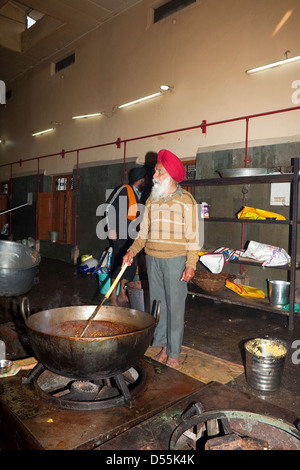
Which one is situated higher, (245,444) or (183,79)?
(183,79)

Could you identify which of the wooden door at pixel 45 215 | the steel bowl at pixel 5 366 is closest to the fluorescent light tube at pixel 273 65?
the steel bowl at pixel 5 366

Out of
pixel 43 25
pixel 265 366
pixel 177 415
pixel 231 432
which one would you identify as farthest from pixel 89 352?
pixel 43 25

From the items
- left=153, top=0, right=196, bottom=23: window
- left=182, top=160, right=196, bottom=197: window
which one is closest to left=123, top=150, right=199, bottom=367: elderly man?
left=182, top=160, right=196, bottom=197: window

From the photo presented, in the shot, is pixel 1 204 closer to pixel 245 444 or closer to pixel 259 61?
pixel 259 61

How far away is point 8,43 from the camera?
907 centimetres

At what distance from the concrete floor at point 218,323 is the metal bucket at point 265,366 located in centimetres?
6

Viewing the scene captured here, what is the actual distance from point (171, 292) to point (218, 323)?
5.36ft

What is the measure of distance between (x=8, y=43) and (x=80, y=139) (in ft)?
12.0

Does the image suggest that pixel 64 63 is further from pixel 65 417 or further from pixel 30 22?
pixel 65 417

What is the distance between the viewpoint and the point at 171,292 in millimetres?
2664

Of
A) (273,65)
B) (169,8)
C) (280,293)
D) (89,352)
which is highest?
(169,8)

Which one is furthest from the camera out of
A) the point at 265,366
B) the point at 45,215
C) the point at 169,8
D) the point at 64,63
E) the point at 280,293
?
the point at 45,215

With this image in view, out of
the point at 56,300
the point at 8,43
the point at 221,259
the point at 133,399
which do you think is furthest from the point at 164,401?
the point at 8,43

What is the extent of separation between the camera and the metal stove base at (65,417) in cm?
143
